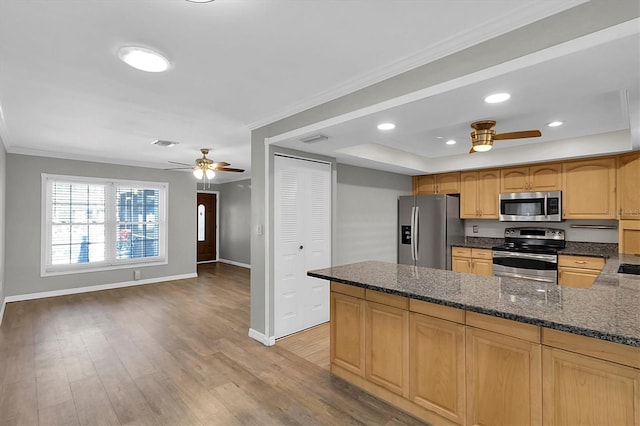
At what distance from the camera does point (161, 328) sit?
12.8ft

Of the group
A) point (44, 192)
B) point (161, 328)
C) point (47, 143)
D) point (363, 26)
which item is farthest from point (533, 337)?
point (44, 192)

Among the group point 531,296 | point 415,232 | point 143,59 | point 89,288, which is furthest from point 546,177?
point 89,288

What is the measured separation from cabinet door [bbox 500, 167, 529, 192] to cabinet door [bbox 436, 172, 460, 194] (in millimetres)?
708

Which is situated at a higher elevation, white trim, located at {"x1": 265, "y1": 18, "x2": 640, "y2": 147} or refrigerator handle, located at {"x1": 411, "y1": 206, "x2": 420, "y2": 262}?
white trim, located at {"x1": 265, "y1": 18, "x2": 640, "y2": 147}

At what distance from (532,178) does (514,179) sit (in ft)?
0.78

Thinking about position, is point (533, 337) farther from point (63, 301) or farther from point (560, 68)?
point (63, 301)

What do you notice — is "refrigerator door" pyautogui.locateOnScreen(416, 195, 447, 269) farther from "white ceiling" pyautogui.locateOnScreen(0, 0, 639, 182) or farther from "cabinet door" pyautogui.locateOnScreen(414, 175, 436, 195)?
"white ceiling" pyautogui.locateOnScreen(0, 0, 639, 182)

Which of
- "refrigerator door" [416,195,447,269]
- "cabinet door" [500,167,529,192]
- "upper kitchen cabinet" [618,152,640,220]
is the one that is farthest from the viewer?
"refrigerator door" [416,195,447,269]

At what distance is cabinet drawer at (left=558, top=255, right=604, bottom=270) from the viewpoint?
390 centimetres

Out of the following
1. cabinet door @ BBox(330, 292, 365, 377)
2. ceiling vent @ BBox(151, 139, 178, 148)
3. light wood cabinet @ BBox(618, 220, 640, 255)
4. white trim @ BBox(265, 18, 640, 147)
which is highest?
ceiling vent @ BBox(151, 139, 178, 148)

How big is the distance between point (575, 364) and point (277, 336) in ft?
8.93

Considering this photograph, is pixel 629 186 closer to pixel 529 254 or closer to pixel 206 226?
pixel 529 254

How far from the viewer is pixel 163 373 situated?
9.16ft

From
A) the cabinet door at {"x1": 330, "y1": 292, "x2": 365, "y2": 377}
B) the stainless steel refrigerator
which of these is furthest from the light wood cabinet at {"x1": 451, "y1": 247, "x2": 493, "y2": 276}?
the cabinet door at {"x1": 330, "y1": 292, "x2": 365, "y2": 377}
